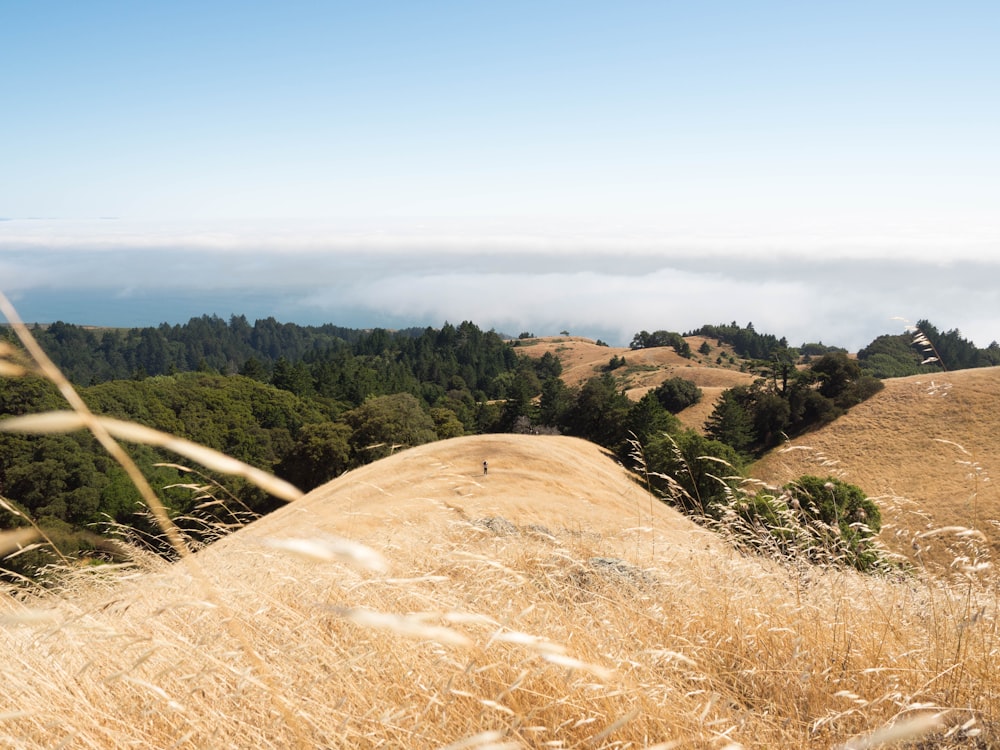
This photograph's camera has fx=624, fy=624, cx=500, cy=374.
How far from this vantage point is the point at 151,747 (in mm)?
1895

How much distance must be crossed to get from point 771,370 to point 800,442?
1574 centimetres

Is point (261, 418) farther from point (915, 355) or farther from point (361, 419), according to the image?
point (915, 355)

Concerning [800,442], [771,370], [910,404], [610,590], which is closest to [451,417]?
[800,442]

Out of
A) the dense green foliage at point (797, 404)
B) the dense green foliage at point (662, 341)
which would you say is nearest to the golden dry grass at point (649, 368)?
the dense green foliage at point (662, 341)

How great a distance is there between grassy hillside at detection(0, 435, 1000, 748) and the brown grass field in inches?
0.4

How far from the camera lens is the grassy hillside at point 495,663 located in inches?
71.4

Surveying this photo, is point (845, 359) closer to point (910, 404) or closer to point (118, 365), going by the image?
point (910, 404)

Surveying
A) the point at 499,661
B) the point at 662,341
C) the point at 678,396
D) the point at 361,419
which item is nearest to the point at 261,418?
the point at 361,419

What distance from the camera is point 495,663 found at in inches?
76.5

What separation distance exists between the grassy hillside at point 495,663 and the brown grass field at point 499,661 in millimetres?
11

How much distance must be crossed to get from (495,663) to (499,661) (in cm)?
3

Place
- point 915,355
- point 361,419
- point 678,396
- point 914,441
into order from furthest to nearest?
1. point 915,355
2. point 678,396
3. point 361,419
4. point 914,441

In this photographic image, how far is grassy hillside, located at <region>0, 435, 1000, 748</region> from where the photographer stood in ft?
5.95

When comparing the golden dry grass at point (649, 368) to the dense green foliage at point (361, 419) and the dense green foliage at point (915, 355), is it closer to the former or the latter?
the dense green foliage at point (361, 419)
